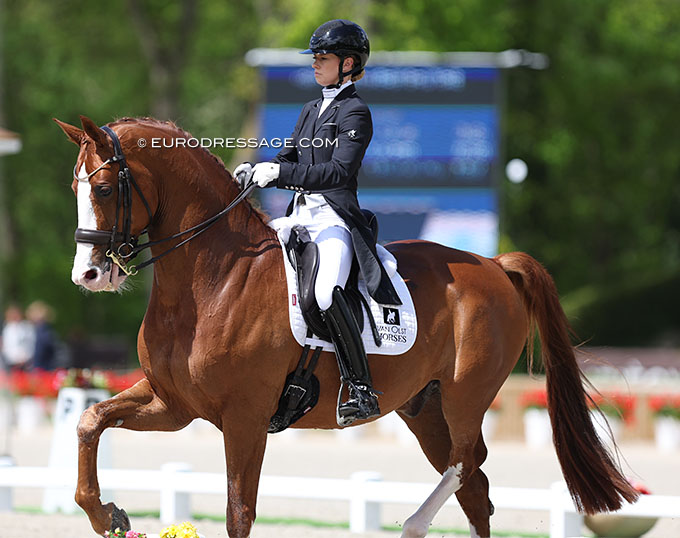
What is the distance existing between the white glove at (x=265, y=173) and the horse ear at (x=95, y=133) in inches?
29.7

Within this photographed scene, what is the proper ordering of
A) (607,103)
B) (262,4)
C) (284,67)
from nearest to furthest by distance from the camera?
(284,67) < (607,103) < (262,4)

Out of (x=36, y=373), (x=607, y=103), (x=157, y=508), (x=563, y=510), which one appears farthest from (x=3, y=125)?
(x=563, y=510)

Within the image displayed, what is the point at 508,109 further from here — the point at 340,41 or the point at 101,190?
the point at 101,190

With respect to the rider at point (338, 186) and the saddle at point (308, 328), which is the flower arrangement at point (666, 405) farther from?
the saddle at point (308, 328)

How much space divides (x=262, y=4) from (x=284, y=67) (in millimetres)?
21032

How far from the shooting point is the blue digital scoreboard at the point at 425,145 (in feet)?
51.8

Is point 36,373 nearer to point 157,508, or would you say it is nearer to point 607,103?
point 157,508

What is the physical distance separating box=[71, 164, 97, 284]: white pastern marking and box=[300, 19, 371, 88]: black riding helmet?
1386 mm

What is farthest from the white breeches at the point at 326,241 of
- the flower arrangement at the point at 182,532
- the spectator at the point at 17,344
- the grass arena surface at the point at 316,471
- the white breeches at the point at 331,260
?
the spectator at the point at 17,344

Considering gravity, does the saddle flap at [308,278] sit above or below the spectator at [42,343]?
below

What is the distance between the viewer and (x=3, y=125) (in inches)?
1200

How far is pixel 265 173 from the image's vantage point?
18.6 ft

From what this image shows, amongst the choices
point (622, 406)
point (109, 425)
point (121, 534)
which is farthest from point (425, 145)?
point (121, 534)

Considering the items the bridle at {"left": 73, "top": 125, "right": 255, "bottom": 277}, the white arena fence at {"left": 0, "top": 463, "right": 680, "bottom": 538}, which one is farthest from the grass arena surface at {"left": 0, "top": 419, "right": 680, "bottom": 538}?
the bridle at {"left": 73, "top": 125, "right": 255, "bottom": 277}
